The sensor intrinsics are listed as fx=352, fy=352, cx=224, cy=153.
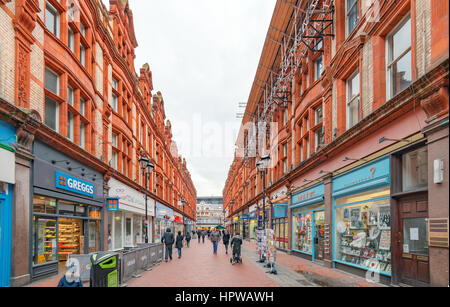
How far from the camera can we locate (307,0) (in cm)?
1847

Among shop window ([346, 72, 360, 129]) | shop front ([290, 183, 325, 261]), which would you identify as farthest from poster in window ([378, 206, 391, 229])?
shop front ([290, 183, 325, 261])

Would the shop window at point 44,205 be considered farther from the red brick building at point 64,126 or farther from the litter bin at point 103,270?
the litter bin at point 103,270

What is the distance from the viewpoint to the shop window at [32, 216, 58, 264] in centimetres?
1140

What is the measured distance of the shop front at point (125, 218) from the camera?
67.2 feet

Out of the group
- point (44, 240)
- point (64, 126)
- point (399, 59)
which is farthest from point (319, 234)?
point (64, 126)

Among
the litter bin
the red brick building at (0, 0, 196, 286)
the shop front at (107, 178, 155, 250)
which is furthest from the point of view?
the shop front at (107, 178, 155, 250)

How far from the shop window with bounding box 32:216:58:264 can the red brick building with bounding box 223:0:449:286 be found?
421 inches

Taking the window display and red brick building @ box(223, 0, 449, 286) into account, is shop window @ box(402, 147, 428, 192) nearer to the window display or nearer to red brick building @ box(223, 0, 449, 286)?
red brick building @ box(223, 0, 449, 286)

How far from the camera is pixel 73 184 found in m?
14.4

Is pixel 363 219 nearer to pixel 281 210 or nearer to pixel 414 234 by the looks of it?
pixel 414 234

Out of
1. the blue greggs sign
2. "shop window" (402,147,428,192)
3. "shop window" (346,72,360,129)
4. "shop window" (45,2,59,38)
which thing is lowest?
the blue greggs sign

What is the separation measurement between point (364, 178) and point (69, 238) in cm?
1181

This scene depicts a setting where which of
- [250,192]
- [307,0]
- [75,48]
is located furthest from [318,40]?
[250,192]

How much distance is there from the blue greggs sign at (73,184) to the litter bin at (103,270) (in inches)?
199
